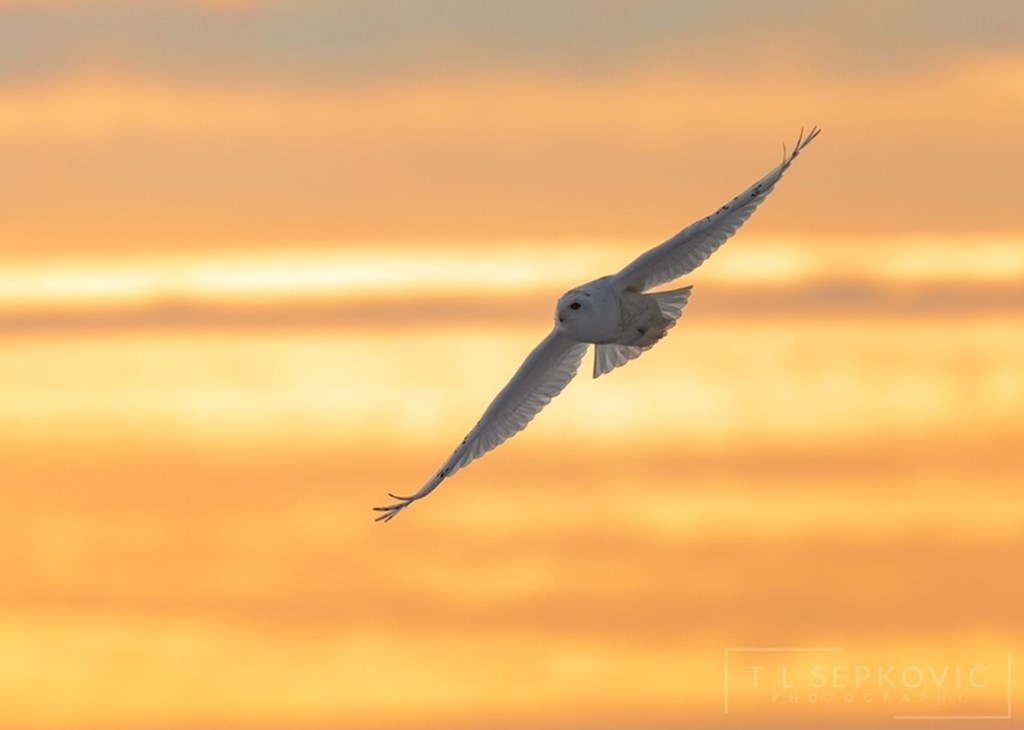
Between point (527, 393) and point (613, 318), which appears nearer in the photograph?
point (613, 318)

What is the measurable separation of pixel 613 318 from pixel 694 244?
81.1 inches

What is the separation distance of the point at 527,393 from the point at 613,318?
3820 mm

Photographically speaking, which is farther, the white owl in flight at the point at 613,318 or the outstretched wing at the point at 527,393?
the outstretched wing at the point at 527,393

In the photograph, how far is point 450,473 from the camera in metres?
38.8

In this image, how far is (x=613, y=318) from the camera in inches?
1436

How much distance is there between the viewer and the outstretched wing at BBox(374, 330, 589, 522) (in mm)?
39344

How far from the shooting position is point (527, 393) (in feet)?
131

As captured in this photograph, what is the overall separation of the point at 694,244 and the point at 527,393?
4428mm

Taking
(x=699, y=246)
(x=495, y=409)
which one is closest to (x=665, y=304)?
(x=699, y=246)

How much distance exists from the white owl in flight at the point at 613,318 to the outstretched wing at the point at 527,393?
0.02m

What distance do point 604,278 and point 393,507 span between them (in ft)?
17.0

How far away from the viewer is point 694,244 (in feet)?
123

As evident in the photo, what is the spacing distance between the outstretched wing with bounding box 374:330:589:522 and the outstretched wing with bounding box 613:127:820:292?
2.49 metres

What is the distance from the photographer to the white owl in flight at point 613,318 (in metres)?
36.4
